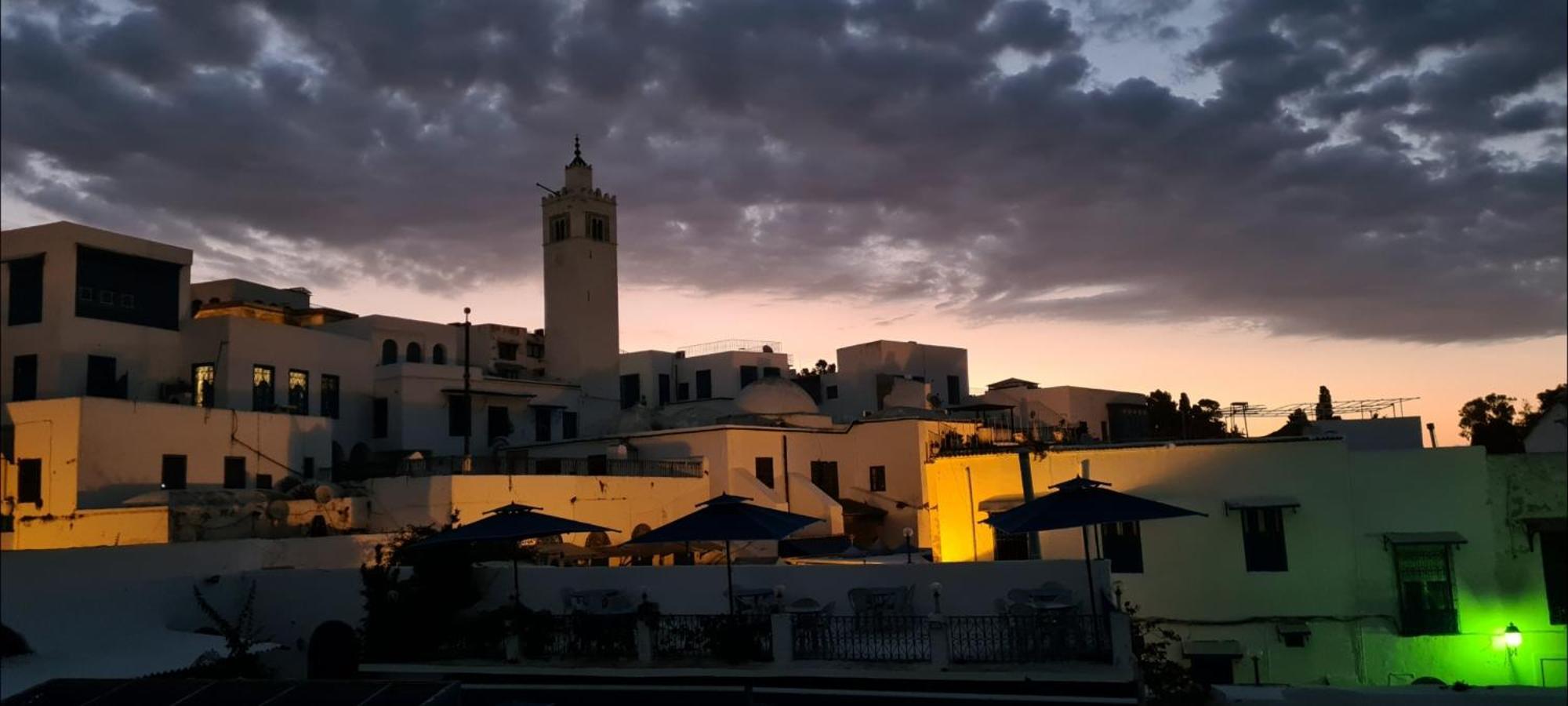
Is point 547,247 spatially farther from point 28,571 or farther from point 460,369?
point 28,571

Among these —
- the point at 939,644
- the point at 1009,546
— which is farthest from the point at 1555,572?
the point at 939,644

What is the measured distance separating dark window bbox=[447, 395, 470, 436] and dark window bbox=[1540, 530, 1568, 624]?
3459 centimetres

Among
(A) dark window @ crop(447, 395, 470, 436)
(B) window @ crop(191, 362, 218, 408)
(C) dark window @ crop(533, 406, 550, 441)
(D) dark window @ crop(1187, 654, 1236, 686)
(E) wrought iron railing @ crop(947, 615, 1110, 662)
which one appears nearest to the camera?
(E) wrought iron railing @ crop(947, 615, 1110, 662)

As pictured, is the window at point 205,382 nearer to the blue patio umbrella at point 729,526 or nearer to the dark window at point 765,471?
the dark window at point 765,471

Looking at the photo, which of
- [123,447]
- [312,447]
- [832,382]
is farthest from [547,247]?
[123,447]

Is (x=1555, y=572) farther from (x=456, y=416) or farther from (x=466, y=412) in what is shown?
(x=456, y=416)

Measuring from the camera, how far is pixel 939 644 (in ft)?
47.9

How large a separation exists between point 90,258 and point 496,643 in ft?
74.4

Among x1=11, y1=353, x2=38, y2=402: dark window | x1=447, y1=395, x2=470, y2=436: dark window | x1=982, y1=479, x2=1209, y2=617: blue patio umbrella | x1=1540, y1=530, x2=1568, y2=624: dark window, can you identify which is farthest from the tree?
x1=11, y1=353, x2=38, y2=402: dark window

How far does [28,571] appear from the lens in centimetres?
2055

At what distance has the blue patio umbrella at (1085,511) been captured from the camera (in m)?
14.8

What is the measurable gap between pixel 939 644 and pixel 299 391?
29.5m

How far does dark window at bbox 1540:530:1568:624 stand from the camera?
2194 centimetres

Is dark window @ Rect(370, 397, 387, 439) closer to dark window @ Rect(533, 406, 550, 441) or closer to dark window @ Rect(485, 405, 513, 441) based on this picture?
dark window @ Rect(485, 405, 513, 441)
